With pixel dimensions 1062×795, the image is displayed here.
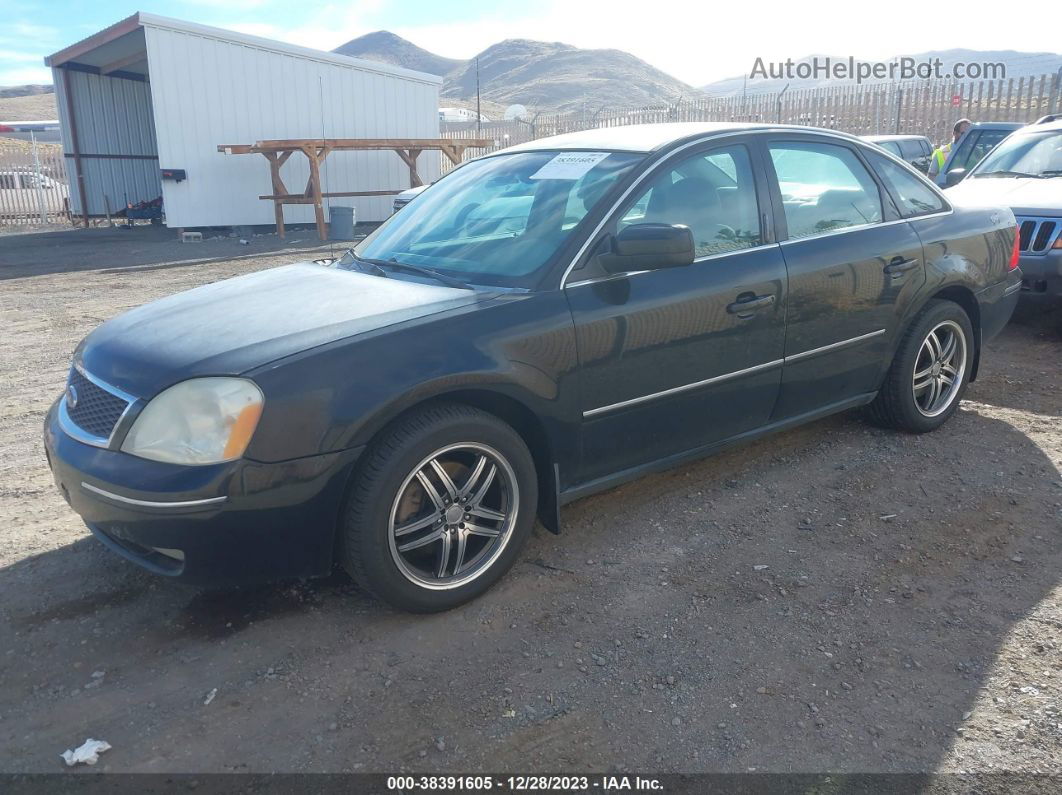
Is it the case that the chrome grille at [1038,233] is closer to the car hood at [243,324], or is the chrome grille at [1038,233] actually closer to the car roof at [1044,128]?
the car roof at [1044,128]

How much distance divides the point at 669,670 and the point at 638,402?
1135 mm

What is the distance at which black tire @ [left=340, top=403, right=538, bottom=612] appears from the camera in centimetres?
296

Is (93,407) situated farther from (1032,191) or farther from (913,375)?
(1032,191)

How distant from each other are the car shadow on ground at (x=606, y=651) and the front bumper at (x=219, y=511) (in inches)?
13.6

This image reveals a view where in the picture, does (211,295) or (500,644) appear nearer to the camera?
Result: (500,644)

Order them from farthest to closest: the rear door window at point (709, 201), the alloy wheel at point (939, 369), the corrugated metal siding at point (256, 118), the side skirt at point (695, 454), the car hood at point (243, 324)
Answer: the corrugated metal siding at point (256, 118)
the alloy wheel at point (939, 369)
the rear door window at point (709, 201)
the side skirt at point (695, 454)
the car hood at point (243, 324)

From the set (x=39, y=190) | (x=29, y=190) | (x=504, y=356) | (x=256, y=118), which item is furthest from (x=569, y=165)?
(x=29, y=190)

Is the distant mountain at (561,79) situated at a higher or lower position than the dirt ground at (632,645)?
higher

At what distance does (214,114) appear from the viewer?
1702 cm

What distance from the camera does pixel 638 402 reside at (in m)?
3.60

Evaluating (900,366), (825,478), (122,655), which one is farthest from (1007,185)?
(122,655)

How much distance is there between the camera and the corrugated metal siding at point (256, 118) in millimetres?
16484

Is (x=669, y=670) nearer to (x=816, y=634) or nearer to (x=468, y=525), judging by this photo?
(x=816, y=634)

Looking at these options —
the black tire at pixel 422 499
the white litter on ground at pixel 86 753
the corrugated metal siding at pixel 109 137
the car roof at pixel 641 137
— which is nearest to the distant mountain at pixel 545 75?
the corrugated metal siding at pixel 109 137
